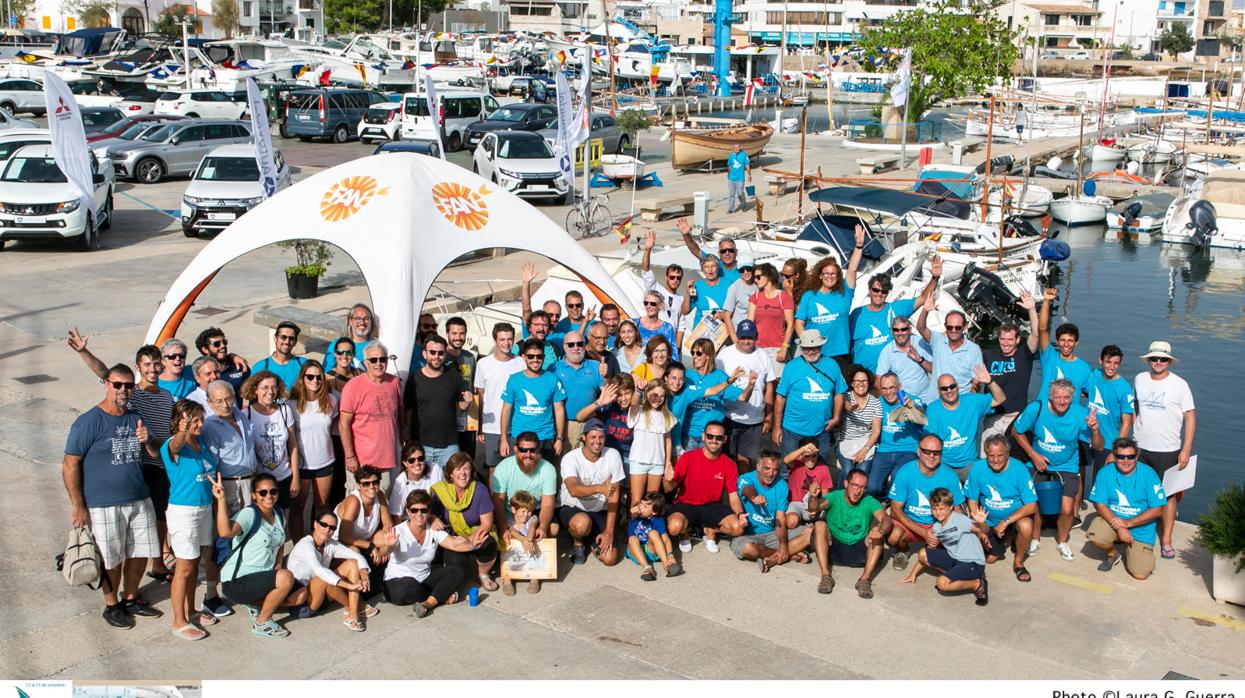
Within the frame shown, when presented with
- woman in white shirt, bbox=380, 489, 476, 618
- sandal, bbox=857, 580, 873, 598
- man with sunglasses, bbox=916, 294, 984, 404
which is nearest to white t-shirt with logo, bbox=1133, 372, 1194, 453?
man with sunglasses, bbox=916, 294, 984, 404

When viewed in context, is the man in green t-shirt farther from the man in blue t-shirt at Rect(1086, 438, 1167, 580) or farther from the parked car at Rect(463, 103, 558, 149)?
the parked car at Rect(463, 103, 558, 149)

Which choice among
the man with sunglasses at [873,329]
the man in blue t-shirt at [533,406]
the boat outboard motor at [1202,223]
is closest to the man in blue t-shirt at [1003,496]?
the man with sunglasses at [873,329]

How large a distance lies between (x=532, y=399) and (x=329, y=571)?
2.22 meters

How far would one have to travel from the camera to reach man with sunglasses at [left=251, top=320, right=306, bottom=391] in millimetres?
9312

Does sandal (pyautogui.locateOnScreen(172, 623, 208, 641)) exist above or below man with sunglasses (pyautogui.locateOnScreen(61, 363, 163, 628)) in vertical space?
below

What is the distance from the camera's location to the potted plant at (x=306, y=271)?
18.2 meters

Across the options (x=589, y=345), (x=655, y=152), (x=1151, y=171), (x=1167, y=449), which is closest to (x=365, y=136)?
(x=655, y=152)

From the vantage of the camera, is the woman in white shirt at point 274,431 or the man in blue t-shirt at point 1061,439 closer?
the woman in white shirt at point 274,431

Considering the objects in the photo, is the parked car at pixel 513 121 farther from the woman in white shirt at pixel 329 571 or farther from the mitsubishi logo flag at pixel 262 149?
the woman in white shirt at pixel 329 571

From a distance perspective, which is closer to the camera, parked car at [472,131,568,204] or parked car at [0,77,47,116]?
parked car at [472,131,568,204]

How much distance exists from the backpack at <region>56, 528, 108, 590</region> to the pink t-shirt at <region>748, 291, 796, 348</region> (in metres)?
6.37

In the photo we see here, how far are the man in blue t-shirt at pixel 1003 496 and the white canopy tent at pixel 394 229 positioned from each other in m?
3.91

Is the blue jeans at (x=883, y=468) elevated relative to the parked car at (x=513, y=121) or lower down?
lower down

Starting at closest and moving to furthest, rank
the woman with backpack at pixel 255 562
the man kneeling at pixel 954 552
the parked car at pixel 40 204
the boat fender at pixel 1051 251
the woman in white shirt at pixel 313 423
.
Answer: the woman with backpack at pixel 255 562 < the man kneeling at pixel 954 552 < the woman in white shirt at pixel 313 423 < the parked car at pixel 40 204 < the boat fender at pixel 1051 251
